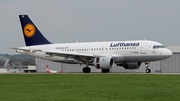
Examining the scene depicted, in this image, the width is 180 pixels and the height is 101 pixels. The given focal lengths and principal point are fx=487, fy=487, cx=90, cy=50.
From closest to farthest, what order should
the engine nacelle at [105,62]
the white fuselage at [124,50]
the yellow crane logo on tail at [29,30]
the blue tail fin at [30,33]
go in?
the engine nacelle at [105,62]
the white fuselage at [124,50]
the blue tail fin at [30,33]
the yellow crane logo on tail at [29,30]

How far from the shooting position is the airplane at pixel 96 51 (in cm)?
5466

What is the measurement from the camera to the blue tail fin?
207ft

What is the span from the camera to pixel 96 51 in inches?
2282

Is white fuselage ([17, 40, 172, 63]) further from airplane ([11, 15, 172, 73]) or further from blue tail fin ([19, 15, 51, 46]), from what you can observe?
blue tail fin ([19, 15, 51, 46])

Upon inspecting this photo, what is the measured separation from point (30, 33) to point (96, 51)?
10321mm

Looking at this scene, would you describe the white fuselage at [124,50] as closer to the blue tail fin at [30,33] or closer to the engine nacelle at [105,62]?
the engine nacelle at [105,62]

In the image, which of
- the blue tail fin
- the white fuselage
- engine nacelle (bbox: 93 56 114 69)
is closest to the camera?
engine nacelle (bbox: 93 56 114 69)

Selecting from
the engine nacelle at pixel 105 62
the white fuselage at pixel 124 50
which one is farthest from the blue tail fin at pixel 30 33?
the engine nacelle at pixel 105 62

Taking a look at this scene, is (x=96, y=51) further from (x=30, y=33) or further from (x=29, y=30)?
(x=29, y=30)

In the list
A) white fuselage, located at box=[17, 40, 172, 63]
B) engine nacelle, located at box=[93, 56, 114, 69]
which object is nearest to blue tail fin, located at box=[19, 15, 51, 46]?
white fuselage, located at box=[17, 40, 172, 63]

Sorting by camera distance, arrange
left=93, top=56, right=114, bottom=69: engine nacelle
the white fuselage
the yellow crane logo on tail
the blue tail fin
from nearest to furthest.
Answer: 1. left=93, top=56, right=114, bottom=69: engine nacelle
2. the white fuselage
3. the blue tail fin
4. the yellow crane logo on tail

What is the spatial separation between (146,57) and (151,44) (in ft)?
5.15
